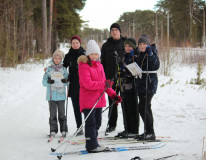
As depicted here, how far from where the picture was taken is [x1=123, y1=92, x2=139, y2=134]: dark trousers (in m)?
4.54

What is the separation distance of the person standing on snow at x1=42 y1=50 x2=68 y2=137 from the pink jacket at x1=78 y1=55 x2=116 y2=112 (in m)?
1.02

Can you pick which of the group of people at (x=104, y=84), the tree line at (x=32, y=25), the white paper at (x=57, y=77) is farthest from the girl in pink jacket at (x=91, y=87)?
the tree line at (x=32, y=25)

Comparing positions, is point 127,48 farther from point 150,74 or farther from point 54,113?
point 54,113

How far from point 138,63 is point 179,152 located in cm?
164

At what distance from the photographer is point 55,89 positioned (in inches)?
183

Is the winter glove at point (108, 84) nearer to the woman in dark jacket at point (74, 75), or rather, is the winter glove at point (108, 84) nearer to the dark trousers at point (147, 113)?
the dark trousers at point (147, 113)

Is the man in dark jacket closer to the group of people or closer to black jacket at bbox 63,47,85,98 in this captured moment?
the group of people

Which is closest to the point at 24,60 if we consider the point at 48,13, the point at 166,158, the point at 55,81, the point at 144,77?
the point at 48,13

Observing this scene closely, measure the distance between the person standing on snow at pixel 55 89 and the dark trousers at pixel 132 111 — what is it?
1240 mm

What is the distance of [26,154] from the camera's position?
378 centimetres

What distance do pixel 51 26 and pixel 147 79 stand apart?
20555 millimetres

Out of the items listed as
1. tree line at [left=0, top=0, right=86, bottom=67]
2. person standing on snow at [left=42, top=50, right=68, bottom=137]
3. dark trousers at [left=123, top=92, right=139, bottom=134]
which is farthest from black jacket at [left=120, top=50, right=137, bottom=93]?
tree line at [left=0, top=0, right=86, bottom=67]

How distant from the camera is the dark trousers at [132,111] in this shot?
454cm

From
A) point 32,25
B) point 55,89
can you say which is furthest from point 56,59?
point 32,25
